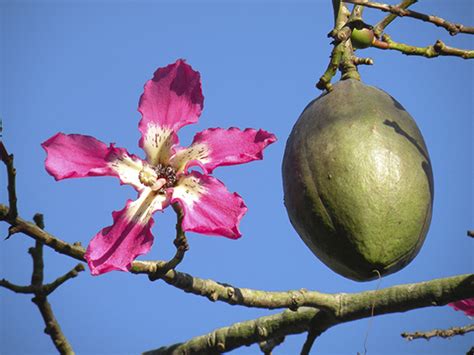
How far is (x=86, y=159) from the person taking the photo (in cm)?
252

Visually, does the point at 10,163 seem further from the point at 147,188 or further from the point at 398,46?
the point at 398,46

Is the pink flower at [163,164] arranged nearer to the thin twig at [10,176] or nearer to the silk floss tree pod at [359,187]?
the thin twig at [10,176]

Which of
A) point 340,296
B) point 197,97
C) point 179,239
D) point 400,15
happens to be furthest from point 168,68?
point 340,296

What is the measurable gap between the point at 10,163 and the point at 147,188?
1.47 ft

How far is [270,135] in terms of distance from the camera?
2471 mm

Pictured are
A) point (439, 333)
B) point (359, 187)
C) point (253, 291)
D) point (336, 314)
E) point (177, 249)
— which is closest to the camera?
point (177, 249)

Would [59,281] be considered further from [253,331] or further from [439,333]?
[439,333]

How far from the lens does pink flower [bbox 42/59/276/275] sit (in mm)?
2389


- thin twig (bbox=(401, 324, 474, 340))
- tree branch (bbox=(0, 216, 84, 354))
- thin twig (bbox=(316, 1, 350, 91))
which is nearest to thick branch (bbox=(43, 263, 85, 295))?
tree branch (bbox=(0, 216, 84, 354))

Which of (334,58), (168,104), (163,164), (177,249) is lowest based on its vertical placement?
(177,249)

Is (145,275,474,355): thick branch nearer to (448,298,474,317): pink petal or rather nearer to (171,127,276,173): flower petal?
(448,298,474,317): pink petal

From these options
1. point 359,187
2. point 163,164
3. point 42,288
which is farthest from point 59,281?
point 359,187

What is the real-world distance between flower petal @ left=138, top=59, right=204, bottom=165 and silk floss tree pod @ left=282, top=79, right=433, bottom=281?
15.1 inches

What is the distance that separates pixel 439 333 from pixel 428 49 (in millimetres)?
1243
